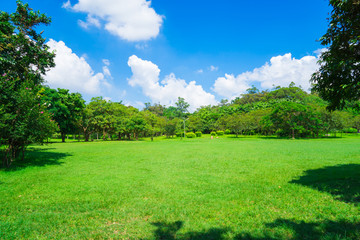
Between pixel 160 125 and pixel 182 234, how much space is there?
57.7 metres

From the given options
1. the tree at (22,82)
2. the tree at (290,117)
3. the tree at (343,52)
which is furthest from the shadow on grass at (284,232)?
the tree at (290,117)

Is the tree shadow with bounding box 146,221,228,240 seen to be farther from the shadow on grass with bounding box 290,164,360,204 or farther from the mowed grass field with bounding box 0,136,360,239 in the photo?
the shadow on grass with bounding box 290,164,360,204

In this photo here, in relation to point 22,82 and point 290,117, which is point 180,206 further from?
point 290,117

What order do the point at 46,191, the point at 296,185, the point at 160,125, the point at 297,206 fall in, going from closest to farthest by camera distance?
1. the point at 297,206
2. the point at 46,191
3. the point at 296,185
4. the point at 160,125

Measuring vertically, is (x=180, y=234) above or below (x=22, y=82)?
below

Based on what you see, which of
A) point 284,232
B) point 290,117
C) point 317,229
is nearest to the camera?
point 284,232

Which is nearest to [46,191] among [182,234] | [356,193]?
[182,234]

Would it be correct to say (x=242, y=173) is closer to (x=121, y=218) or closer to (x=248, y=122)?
(x=121, y=218)

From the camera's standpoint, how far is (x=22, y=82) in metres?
11.2

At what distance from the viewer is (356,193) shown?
601 centimetres

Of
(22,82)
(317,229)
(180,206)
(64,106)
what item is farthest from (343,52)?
(64,106)

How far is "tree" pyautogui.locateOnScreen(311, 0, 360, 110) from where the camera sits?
5.82 metres

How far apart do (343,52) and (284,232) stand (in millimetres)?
6328

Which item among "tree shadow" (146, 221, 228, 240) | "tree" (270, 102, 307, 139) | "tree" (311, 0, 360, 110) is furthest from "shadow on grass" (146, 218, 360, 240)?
"tree" (270, 102, 307, 139)
